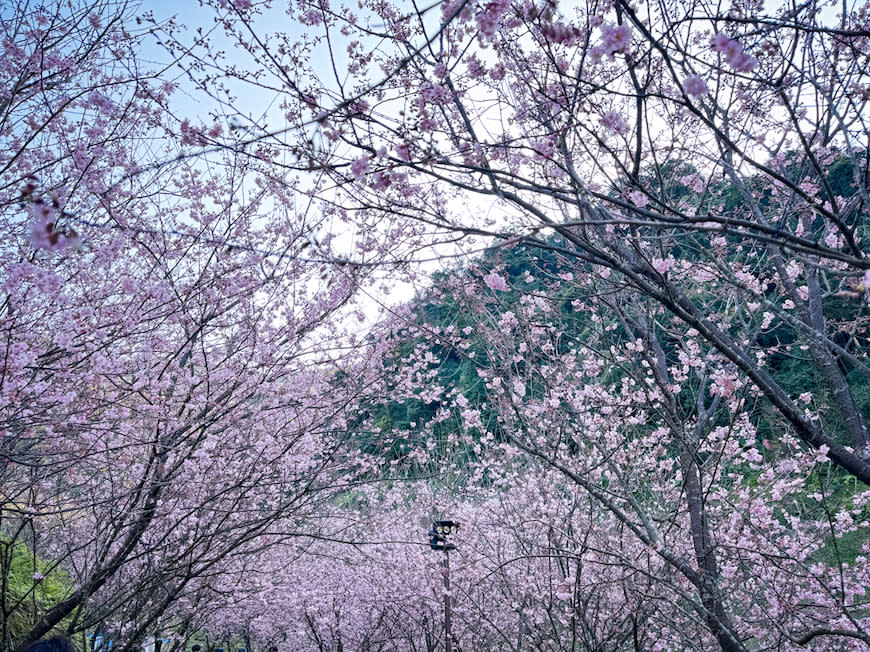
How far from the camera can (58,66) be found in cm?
357

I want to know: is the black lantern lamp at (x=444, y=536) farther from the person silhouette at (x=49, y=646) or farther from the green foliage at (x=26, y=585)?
the green foliage at (x=26, y=585)

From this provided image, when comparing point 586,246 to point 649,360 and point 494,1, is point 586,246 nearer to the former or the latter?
point 494,1

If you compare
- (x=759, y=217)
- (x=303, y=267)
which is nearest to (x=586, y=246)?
(x=759, y=217)

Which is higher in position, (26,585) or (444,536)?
(444,536)

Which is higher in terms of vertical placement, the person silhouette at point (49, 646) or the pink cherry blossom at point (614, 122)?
the pink cherry blossom at point (614, 122)

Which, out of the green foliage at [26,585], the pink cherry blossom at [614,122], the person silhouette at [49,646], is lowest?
the person silhouette at [49,646]

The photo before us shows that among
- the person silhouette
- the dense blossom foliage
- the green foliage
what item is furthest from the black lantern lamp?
the green foliage

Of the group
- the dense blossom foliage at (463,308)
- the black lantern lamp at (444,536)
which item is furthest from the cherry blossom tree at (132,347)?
the black lantern lamp at (444,536)

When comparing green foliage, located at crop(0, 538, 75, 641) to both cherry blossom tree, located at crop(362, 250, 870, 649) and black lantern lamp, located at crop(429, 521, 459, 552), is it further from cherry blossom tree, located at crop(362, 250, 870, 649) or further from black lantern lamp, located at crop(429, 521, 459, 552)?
cherry blossom tree, located at crop(362, 250, 870, 649)

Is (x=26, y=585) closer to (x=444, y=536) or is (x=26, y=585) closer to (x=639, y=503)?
(x=444, y=536)

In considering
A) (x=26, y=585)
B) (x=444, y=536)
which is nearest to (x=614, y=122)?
(x=444, y=536)

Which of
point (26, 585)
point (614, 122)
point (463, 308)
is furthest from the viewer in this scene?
point (26, 585)

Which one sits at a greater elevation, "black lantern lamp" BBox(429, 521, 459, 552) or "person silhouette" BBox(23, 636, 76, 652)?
"black lantern lamp" BBox(429, 521, 459, 552)

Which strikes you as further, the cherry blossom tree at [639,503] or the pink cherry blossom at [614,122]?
the cherry blossom tree at [639,503]
